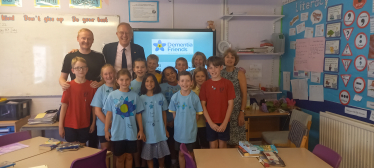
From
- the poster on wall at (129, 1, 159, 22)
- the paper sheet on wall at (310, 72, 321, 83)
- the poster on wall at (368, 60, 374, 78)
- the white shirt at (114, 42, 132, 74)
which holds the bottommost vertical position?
the paper sheet on wall at (310, 72, 321, 83)

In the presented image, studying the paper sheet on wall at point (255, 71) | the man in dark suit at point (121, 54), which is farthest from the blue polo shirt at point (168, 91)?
the paper sheet on wall at point (255, 71)

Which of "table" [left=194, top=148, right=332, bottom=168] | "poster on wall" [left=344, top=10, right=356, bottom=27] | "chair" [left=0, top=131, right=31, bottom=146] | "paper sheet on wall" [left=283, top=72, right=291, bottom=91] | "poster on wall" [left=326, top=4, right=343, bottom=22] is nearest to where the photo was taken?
"table" [left=194, top=148, right=332, bottom=168]

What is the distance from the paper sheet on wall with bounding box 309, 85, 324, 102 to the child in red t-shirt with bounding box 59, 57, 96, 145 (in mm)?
2777

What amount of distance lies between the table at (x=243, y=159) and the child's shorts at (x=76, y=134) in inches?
49.4

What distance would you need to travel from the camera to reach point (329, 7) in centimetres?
287

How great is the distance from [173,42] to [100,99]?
1681mm

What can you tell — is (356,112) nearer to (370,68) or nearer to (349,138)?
(349,138)

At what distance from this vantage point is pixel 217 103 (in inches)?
88.4

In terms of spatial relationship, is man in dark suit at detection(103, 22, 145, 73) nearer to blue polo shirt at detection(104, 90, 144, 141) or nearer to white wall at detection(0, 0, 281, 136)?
blue polo shirt at detection(104, 90, 144, 141)

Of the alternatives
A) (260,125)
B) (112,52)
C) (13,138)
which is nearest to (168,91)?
(112,52)

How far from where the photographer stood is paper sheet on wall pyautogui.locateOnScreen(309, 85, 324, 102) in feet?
9.91

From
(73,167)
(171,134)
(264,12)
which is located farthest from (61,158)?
(264,12)

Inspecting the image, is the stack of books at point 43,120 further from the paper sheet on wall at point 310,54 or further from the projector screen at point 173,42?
the paper sheet on wall at point 310,54

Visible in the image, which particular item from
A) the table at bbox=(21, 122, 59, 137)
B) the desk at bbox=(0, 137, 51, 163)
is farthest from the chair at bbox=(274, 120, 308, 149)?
the table at bbox=(21, 122, 59, 137)
